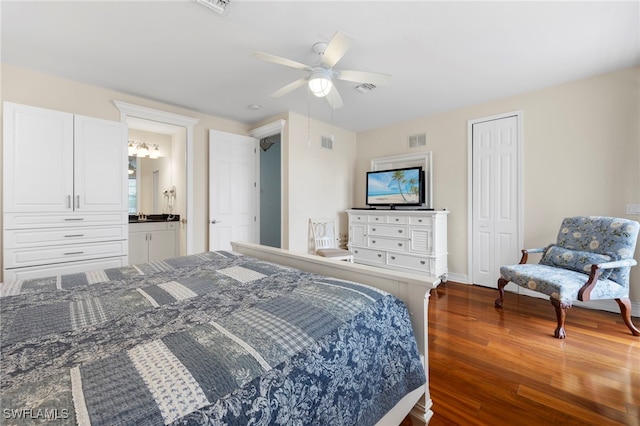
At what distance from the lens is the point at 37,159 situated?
261 centimetres

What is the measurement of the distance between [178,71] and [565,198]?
4531 millimetres

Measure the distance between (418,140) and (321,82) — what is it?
2616mm

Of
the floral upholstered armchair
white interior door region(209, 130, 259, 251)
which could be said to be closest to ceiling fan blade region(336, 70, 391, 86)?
the floral upholstered armchair

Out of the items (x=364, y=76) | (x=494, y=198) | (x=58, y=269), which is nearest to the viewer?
(x=364, y=76)

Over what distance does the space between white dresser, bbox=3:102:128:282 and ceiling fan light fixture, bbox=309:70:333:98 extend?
7.97 ft

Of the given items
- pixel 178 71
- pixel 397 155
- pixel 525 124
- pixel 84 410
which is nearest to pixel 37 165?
pixel 178 71

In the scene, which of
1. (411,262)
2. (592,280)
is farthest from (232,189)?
(592,280)

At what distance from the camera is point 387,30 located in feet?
6.95

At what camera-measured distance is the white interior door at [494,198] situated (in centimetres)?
342

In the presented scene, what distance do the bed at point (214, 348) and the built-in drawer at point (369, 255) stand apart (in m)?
2.61

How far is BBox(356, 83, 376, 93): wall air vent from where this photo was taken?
3086 mm

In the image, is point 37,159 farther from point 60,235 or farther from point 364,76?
point 364,76

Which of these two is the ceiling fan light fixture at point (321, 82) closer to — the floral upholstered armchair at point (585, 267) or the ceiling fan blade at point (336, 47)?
the ceiling fan blade at point (336, 47)

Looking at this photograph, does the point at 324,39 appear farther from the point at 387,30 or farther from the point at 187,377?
the point at 187,377
